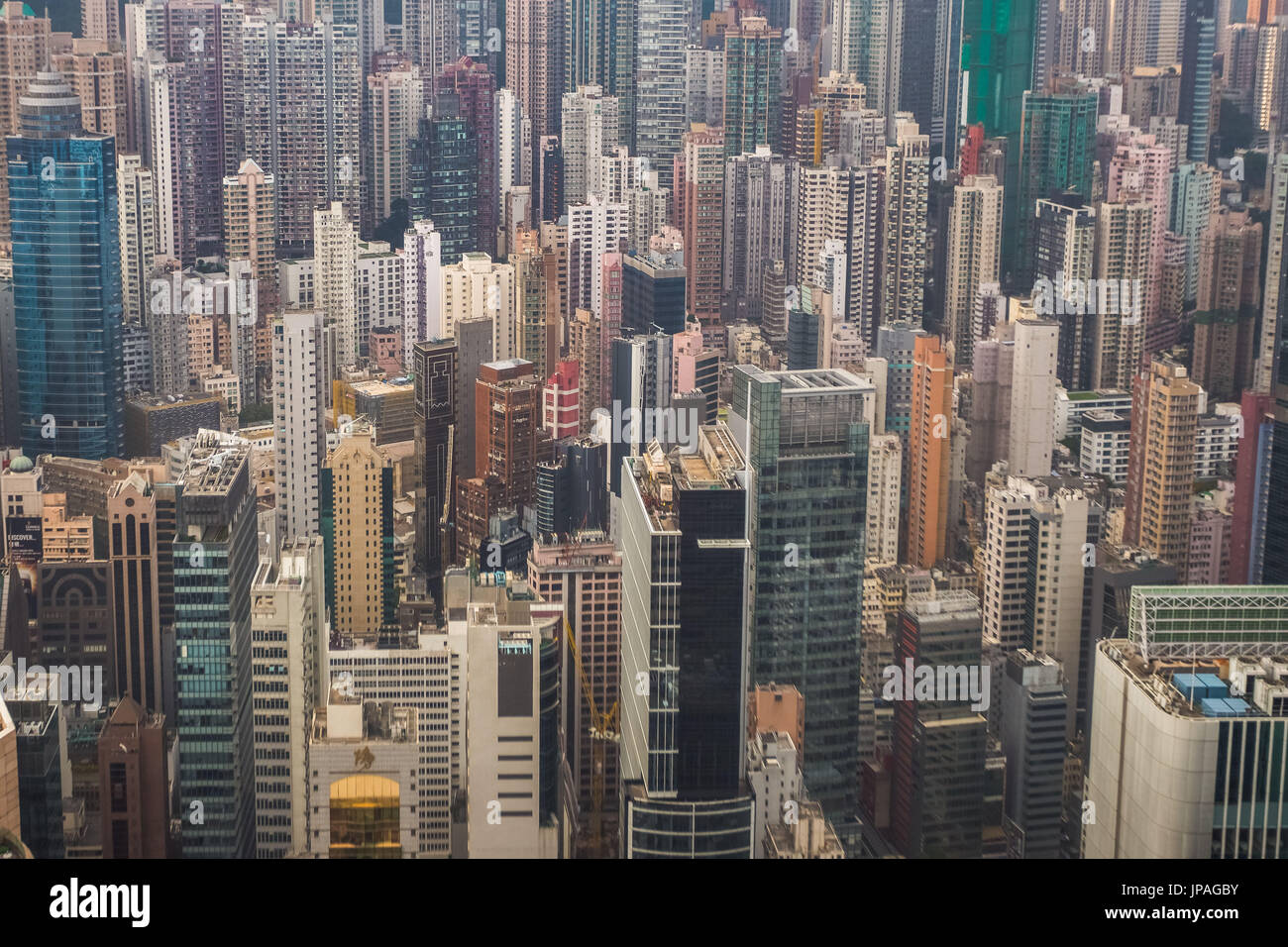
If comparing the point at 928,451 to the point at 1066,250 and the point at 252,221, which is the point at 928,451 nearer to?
the point at 1066,250

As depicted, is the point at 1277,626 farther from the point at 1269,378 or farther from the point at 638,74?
the point at 638,74

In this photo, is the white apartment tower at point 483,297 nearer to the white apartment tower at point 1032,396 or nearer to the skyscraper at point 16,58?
the skyscraper at point 16,58

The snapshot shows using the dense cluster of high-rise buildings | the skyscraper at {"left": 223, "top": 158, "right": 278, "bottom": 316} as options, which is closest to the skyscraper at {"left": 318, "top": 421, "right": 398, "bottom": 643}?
the dense cluster of high-rise buildings

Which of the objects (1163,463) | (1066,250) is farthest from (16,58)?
(1163,463)

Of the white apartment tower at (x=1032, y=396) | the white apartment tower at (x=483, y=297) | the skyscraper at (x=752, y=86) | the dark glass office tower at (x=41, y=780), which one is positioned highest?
the skyscraper at (x=752, y=86)

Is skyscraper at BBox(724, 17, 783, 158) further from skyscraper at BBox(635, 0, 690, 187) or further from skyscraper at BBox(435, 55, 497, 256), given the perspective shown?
skyscraper at BBox(435, 55, 497, 256)

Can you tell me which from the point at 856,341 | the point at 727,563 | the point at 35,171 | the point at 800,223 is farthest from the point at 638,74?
the point at 727,563

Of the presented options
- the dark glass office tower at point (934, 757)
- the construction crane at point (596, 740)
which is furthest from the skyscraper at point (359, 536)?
the dark glass office tower at point (934, 757)
